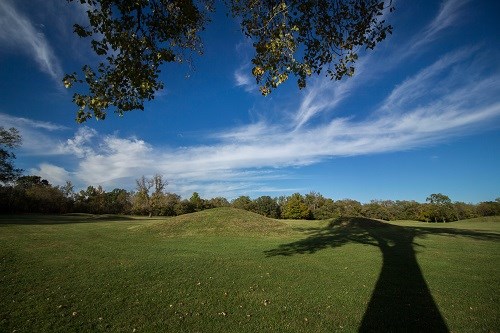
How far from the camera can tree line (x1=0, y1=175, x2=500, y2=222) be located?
2788 inches

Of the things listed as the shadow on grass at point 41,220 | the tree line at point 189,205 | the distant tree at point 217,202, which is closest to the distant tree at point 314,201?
the tree line at point 189,205

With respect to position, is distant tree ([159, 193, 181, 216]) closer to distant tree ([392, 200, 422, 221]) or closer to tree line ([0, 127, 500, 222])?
tree line ([0, 127, 500, 222])

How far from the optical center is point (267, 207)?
112m

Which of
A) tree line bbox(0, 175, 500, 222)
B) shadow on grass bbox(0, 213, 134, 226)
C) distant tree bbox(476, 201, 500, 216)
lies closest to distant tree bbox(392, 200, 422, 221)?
tree line bbox(0, 175, 500, 222)

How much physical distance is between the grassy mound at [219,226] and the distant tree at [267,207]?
74.2m

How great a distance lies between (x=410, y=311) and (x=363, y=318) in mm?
1661

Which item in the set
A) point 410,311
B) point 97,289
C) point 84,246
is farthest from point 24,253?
point 410,311

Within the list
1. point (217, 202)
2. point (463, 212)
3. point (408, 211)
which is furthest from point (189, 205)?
point (463, 212)

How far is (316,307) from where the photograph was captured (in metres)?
8.63

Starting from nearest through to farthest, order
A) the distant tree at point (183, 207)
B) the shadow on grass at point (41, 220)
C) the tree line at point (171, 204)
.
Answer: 1. the shadow on grass at point (41, 220)
2. the tree line at point (171, 204)
3. the distant tree at point (183, 207)

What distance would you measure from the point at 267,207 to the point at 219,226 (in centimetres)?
8024

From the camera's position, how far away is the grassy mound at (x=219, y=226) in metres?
30.8

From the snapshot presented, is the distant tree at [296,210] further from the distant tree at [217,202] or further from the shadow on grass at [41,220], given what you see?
the shadow on grass at [41,220]

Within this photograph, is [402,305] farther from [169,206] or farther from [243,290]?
[169,206]
